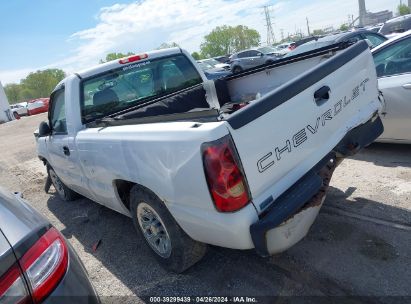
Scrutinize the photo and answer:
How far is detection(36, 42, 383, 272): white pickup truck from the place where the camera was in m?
2.43

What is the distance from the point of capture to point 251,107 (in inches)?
94.7

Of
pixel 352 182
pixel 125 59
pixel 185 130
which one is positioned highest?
pixel 125 59

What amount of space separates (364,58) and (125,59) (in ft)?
Result: 8.75

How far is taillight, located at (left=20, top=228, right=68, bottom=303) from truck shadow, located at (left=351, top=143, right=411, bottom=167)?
13.5ft

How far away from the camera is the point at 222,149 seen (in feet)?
7.65

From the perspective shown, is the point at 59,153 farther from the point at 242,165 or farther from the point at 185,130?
the point at 242,165

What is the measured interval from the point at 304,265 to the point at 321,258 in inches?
6.6

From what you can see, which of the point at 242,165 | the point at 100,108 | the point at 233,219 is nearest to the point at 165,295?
the point at 233,219

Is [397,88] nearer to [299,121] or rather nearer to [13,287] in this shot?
[299,121]

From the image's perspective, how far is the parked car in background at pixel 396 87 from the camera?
4.53m

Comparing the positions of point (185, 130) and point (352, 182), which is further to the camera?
point (352, 182)

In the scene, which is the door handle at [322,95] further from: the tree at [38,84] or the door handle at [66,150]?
the tree at [38,84]

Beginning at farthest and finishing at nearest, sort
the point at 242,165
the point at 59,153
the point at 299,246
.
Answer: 1. the point at 59,153
2. the point at 299,246
3. the point at 242,165

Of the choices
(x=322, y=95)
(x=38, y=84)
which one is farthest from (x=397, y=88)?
(x=38, y=84)
